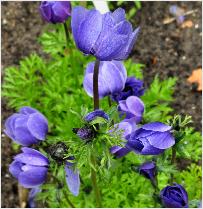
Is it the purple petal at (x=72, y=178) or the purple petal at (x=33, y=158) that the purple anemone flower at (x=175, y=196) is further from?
the purple petal at (x=33, y=158)

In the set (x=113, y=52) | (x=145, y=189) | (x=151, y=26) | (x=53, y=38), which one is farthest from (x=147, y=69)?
(x=113, y=52)

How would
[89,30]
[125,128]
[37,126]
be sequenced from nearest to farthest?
1. [89,30]
2. [125,128]
3. [37,126]

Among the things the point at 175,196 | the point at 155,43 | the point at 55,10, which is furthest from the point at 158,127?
Result: the point at 155,43

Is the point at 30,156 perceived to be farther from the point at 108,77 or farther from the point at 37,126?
the point at 108,77

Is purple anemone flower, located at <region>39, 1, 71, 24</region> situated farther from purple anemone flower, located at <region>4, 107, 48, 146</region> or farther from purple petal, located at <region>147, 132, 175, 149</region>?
purple petal, located at <region>147, 132, 175, 149</region>

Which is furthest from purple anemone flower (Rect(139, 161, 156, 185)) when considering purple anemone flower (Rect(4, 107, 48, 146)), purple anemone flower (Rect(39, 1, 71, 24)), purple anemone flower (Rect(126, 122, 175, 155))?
purple anemone flower (Rect(39, 1, 71, 24))

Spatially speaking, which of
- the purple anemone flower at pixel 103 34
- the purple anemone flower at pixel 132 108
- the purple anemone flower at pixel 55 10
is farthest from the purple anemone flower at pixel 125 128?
the purple anemone flower at pixel 55 10

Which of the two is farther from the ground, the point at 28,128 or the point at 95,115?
the point at 95,115
